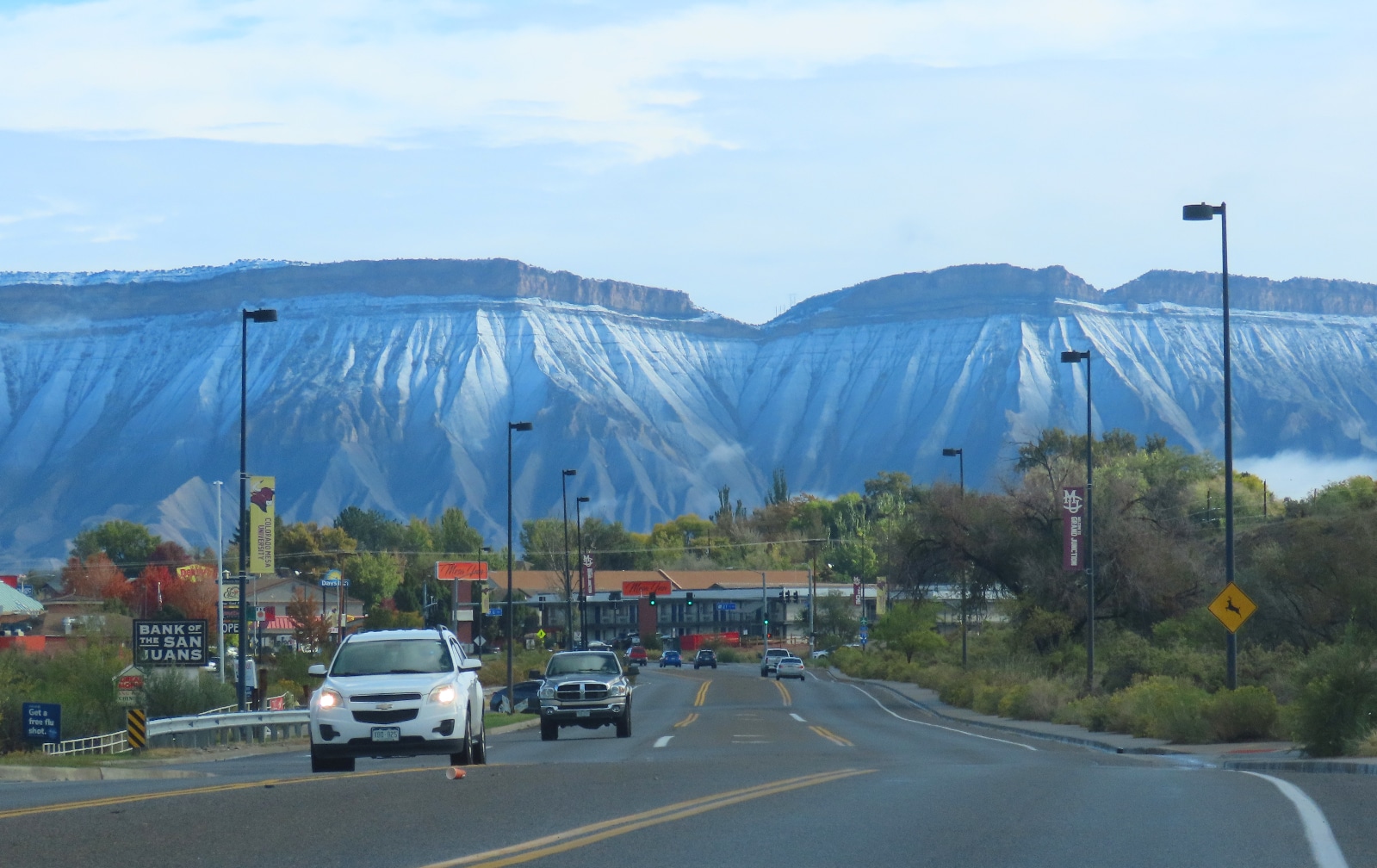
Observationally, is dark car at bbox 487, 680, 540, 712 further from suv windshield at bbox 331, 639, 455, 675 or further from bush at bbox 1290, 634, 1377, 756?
suv windshield at bbox 331, 639, 455, 675

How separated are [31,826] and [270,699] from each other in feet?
99.9

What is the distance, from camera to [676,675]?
83.3 meters

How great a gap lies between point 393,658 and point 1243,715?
15.8 metres

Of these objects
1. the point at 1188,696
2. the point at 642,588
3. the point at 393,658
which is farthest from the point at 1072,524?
the point at 642,588

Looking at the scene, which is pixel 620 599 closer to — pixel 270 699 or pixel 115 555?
pixel 115 555

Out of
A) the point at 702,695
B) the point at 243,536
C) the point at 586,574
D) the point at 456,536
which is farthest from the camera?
the point at 456,536

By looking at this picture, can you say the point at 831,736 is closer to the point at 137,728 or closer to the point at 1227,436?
the point at 1227,436

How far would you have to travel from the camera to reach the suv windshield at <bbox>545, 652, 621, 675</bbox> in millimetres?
32125

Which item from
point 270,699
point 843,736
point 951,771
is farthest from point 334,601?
point 951,771

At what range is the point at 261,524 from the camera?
40062mm

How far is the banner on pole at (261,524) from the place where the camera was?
39.2 metres

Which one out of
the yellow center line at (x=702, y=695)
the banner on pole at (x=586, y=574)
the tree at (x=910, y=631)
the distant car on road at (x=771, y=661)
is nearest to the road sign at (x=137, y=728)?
the yellow center line at (x=702, y=695)

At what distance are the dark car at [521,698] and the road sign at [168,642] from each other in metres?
17.2

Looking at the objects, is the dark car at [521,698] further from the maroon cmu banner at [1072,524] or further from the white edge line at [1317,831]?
the white edge line at [1317,831]
